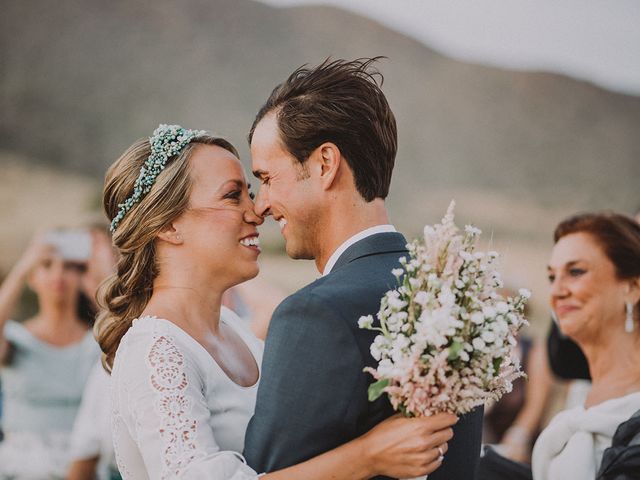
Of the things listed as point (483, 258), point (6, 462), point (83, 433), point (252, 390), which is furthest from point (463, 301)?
point (6, 462)

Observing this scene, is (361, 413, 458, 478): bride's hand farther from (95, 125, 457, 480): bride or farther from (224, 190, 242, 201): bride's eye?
(224, 190, 242, 201): bride's eye

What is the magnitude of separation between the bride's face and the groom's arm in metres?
0.71

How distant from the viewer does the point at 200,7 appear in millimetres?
6871

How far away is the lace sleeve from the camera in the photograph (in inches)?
84.9

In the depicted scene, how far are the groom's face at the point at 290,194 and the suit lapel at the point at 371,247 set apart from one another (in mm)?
161

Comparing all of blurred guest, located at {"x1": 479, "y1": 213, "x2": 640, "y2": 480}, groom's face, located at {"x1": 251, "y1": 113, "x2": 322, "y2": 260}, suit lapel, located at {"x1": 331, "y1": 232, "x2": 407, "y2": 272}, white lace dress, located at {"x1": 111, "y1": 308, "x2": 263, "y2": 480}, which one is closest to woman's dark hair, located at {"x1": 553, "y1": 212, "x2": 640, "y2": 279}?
blurred guest, located at {"x1": 479, "y1": 213, "x2": 640, "y2": 480}

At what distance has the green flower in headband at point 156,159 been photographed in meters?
2.79

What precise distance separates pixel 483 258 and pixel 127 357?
3.88 feet

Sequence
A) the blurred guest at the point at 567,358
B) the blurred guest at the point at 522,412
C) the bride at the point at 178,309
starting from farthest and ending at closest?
the blurred guest at the point at 522,412
the blurred guest at the point at 567,358
the bride at the point at 178,309

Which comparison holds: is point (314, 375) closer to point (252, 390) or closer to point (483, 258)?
point (483, 258)

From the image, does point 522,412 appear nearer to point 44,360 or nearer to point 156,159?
point 44,360

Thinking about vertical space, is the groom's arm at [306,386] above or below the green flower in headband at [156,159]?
below

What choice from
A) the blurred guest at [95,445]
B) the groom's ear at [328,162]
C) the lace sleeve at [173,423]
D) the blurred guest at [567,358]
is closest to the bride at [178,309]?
the lace sleeve at [173,423]

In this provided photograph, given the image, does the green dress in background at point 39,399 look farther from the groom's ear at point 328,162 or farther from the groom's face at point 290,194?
the groom's ear at point 328,162
